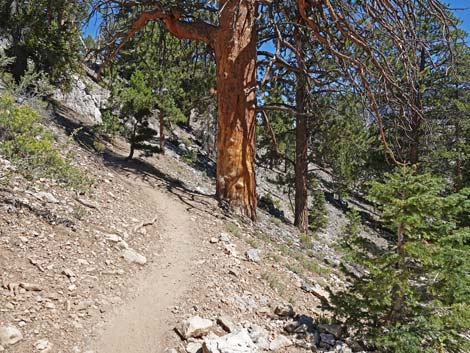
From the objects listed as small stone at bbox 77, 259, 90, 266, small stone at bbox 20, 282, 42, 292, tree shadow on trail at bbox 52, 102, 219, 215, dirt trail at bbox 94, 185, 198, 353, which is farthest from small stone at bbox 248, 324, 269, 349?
tree shadow on trail at bbox 52, 102, 219, 215

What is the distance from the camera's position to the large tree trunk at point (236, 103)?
8.09 meters

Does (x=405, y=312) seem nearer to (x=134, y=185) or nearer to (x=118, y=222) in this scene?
(x=118, y=222)

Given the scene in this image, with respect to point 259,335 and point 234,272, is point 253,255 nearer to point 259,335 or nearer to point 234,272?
point 234,272

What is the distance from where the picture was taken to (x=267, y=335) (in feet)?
13.5

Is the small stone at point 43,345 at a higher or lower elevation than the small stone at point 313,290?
lower

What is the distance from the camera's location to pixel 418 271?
357 cm

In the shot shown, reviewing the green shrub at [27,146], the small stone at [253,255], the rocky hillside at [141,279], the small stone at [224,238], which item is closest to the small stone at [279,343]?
the rocky hillside at [141,279]

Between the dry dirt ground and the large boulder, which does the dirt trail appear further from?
the large boulder

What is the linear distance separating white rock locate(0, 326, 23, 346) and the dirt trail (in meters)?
0.70

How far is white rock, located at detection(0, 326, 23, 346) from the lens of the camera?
132 inches

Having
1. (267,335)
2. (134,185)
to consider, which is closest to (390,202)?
(267,335)

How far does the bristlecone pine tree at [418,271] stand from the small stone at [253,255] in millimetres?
2586

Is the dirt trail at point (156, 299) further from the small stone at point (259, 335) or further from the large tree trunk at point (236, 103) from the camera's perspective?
the large tree trunk at point (236, 103)

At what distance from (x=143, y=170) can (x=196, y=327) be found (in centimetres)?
738
